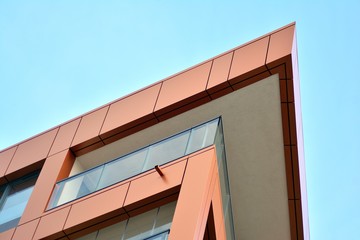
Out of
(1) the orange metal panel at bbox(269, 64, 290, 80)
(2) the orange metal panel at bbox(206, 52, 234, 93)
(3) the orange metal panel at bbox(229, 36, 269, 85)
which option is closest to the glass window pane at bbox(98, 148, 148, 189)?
(2) the orange metal panel at bbox(206, 52, 234, 93)

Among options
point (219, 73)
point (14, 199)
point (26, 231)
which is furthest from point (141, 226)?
point (14, 199)

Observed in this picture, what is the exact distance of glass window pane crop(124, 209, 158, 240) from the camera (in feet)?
44.2

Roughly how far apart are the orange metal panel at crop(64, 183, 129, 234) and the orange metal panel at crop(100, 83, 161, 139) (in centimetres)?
254

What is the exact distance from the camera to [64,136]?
18.2 metres

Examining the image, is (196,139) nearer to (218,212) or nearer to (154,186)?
(154,186)

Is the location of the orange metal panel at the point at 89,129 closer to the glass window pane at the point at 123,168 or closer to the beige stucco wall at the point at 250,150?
the beige stucco wall at the point at 250,150

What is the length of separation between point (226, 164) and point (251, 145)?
102 centimetres

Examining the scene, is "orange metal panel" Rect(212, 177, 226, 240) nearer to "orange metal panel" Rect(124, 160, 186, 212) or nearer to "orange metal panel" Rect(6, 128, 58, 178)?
"orange metal panel" Rect(124, 160, 186, 212)

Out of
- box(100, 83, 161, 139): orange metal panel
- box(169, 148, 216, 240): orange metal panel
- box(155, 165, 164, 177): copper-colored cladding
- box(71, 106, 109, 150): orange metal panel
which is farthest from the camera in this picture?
box(71, 106, 109, 150): orange metal panel

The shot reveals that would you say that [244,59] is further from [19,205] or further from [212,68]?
[19,205]

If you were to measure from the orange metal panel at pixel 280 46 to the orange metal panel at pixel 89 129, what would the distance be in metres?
5.13

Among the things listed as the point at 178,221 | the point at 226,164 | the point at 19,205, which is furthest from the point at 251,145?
the point at 19,205

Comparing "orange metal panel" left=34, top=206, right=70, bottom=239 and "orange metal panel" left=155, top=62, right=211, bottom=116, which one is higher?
"orange metal panel" left=155, top=62, right=211, bottom=116

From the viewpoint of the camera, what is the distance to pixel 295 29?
16.4 meters
